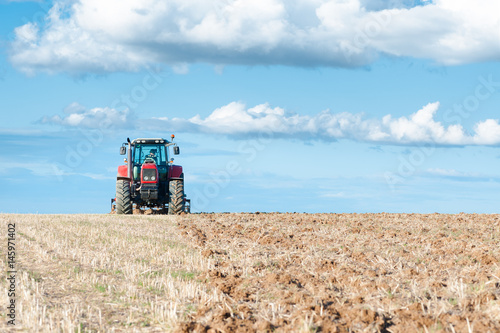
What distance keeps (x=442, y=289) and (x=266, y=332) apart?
314 cm

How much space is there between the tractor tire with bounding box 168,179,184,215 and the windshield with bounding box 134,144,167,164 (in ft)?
4.79

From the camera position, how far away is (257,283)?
27.0ft

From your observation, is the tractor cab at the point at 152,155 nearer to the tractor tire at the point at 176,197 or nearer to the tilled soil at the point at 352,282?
the tractor tire at the point at 176,197

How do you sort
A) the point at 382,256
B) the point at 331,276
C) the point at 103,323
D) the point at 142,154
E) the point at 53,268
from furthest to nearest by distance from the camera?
1. the point at 142,154
2. the point at 382,256
3. the point at 53,268
4. the point at 331,276
5. the point at 103,323

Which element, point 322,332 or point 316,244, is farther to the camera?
point 316,244

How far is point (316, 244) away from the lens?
12625 millimetres

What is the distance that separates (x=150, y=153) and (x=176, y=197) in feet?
8.52

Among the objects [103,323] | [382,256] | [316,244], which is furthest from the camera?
[316,244]

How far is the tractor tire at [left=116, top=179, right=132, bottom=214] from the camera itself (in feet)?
78.7

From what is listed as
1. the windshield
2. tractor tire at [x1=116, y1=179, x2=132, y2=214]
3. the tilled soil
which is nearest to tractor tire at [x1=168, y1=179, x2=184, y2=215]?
the windshield

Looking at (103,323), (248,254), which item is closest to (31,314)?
(103,323)

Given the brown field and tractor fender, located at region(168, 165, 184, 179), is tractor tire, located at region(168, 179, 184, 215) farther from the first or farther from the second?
the brown field

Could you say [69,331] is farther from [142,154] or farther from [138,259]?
[142,154]

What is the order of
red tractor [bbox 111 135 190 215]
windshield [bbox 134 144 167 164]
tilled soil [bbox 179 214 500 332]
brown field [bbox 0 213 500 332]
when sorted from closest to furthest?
tilled soil [bbox 179 214 500 332], brown field [bbox 0 213 500 332], red tractor [bbox 111 135 190 215], windshield [bbox 134 144 167 164]
